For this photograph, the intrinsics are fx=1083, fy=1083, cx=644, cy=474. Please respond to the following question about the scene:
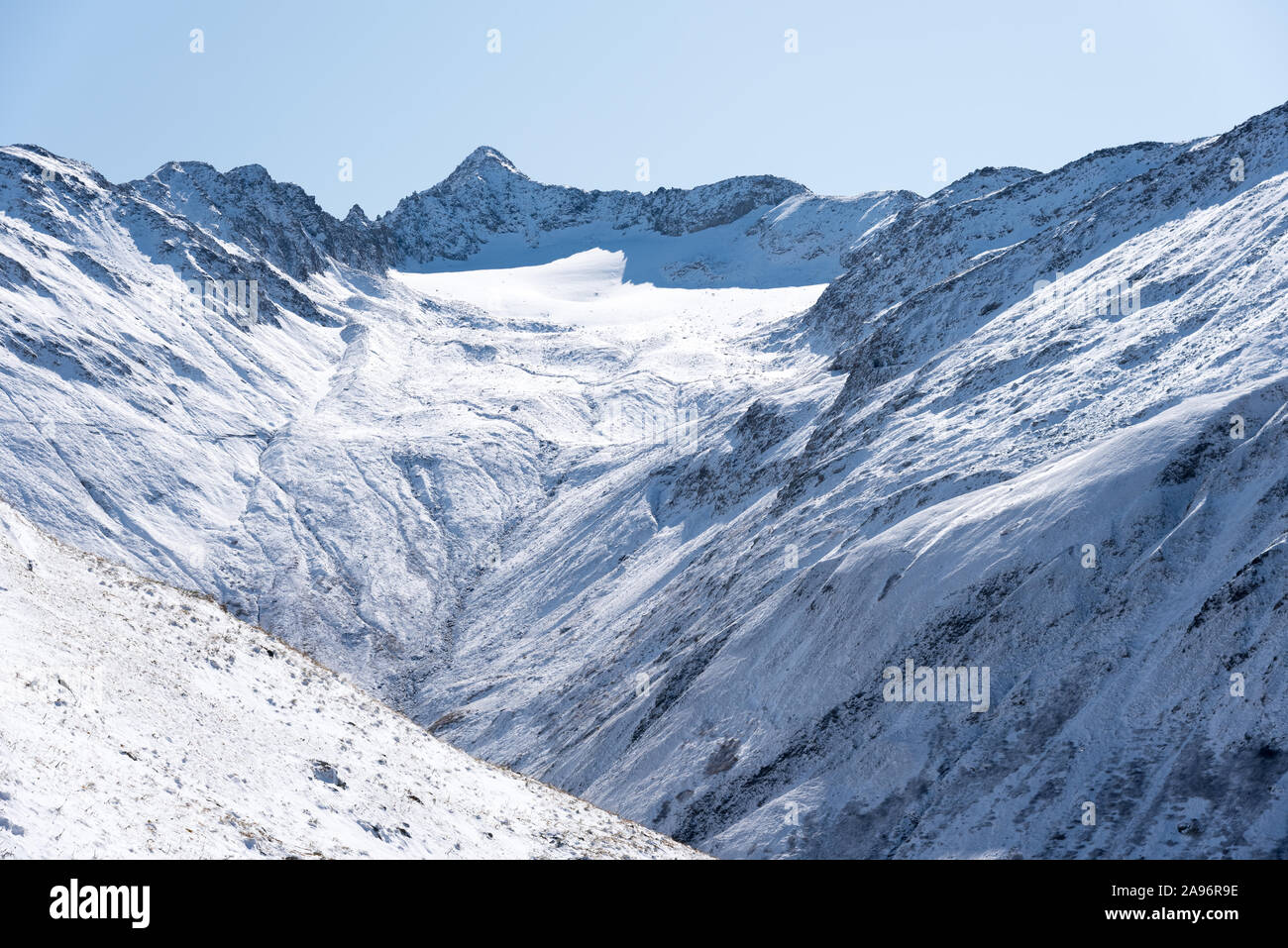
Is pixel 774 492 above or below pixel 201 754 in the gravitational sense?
below

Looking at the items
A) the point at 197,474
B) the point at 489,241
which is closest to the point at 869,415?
the point at 197,474

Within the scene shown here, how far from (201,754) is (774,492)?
4781 centimetres

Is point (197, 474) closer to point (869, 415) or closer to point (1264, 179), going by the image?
point (869, 415)

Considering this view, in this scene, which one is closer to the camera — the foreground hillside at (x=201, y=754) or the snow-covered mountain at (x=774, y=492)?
the foreground hillside at (x=201, y=754)

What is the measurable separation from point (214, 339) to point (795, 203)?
360 feet

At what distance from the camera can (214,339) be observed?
10238 centimetres

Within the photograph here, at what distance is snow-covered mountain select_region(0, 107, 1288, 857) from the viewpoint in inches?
1287

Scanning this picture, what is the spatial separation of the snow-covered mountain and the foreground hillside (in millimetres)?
14347

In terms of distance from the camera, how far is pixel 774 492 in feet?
209

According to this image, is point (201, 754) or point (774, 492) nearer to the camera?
point (201, 754)

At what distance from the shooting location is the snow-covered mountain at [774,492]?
107 ft

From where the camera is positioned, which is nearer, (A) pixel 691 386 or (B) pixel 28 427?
(B) pixel 28 427

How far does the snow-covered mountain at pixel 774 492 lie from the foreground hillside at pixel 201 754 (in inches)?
565
